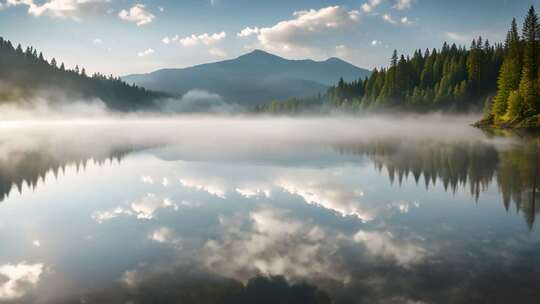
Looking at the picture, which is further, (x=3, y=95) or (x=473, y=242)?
(x=3, y=95)

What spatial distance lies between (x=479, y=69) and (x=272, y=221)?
13825 centimetres

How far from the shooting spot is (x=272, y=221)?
15383 millimetres

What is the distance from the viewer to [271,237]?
13312 millimetres

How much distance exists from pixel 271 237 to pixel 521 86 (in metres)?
85.0

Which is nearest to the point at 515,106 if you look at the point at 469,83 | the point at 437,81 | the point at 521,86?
the point at 521,86

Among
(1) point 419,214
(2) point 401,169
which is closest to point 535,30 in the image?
(2) point 401,169

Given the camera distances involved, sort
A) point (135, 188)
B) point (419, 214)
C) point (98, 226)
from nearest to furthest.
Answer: point (98, 226) < point (419, 214) < point (135, 188)

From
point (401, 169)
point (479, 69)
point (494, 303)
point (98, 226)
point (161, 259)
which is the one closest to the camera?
point (494, 303)

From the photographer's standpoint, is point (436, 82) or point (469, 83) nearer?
point (469, 83)

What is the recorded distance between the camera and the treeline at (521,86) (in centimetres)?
7681

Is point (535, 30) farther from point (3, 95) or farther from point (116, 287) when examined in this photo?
point (3, 95)

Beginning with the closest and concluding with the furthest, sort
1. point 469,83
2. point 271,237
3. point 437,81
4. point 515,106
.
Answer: point 271,237 → point 515,106 → point 469,83 → point 437,81

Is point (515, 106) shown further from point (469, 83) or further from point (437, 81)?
point (437, 81)

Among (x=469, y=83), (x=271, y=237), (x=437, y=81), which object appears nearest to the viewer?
(x=271, y=237)
